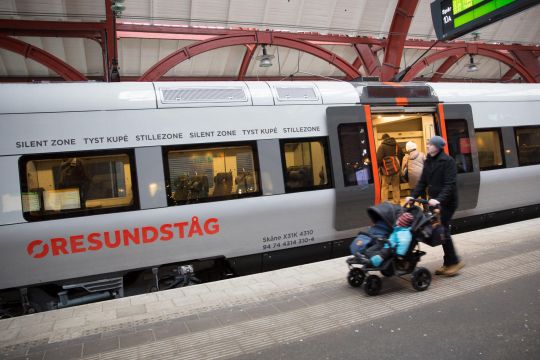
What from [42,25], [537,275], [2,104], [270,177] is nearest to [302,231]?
[270,177]

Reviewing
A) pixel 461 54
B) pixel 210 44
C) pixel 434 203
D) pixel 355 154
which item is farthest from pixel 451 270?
pixel 461 54

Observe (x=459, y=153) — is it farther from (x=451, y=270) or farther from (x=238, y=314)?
(x=238, y=314)

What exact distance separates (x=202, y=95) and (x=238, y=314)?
3.19 m

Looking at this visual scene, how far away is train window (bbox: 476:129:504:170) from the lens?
8016 mm

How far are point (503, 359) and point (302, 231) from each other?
3579mm

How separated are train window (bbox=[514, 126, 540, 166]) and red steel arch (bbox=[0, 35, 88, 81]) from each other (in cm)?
1250

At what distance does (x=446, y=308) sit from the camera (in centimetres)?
406

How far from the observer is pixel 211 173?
19.6 feet

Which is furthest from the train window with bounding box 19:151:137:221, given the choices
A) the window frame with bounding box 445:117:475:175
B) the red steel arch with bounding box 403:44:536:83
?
the red steel arch with bounding box 403:44:536:83

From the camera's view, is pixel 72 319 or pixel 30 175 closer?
pixel 72 319

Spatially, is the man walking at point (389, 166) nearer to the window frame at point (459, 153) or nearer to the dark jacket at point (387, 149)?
the dark jacket at point (387, 149)

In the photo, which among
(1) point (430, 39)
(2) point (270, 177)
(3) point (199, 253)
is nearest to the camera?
(3) point (199, 253)

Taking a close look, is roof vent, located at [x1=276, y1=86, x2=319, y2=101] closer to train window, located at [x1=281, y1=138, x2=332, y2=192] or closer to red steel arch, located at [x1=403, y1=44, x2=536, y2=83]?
train window, located at [x1=281, y1=138, x2=332, y2=192]

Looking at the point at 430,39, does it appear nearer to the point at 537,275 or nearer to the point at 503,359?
the point at 537,275
